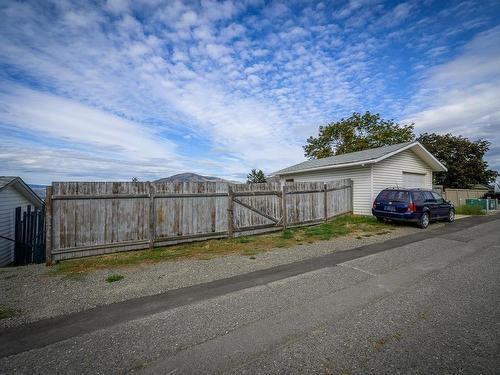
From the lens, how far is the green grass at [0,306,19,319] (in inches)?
140

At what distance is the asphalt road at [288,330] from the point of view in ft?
8.17

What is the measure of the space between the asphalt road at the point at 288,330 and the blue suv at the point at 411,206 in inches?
237

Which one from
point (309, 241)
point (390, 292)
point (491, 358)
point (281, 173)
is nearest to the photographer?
point (491, 358)

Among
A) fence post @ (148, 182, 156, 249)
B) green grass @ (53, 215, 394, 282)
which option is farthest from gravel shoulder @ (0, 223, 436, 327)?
fence post @ (148, 182, 156, 249)

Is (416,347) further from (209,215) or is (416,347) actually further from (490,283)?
(209,215)

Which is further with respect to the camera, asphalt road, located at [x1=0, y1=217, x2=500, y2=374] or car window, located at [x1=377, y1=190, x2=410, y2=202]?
car window, located at [x1=377, y1=190, x2=410, y2=202]

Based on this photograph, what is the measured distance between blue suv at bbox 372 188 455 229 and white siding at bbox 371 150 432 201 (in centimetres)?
212

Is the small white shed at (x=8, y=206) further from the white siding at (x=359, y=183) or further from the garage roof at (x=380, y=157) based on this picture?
the white siding at (x=359, y=183)

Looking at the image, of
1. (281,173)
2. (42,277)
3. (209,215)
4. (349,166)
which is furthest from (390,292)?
(281,173)

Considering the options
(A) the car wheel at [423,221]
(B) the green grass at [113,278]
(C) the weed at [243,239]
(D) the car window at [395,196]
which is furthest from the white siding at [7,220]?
(A) the car wheel at [423,221]

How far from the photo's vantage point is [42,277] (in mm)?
5301

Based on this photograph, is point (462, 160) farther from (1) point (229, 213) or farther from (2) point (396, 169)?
(1) point (229, 213)

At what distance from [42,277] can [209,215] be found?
186 inches

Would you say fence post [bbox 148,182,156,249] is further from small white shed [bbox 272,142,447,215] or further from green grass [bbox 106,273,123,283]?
small white shed [bbox 272,142,447,215]
